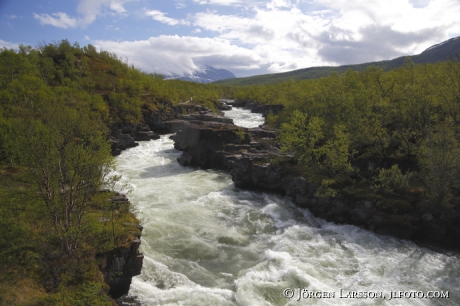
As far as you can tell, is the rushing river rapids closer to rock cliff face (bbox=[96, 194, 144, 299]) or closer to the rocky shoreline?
rock cliff face (bbox=[96, 194, 144, 299])

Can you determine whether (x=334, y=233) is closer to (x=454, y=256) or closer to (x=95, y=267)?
(x=454, y=256)

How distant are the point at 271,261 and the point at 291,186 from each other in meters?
15.2

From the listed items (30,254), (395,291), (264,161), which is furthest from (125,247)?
(264,161)

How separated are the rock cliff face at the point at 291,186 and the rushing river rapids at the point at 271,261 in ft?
4.77

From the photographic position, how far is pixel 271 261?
25359 millimetres

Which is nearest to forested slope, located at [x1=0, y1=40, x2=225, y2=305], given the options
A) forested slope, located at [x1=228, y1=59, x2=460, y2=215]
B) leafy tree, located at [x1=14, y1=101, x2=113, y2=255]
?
leafy tree, located at [x1=14, y1=101, x2=113, y2=255]

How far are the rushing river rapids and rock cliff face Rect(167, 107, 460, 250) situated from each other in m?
1.45

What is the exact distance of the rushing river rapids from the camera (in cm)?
2105

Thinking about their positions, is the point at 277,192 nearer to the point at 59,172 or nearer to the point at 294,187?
the point at 294,187

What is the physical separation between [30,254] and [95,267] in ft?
13.1

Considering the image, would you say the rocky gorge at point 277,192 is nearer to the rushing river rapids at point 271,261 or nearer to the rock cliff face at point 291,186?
the rock cliff face at point 291,186

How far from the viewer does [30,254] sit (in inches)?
719

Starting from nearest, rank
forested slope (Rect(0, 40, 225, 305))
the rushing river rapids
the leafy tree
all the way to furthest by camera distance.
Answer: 1. forested slope (Rect(0, 40, 225, 305))
2. the leafy tree
3. the rushing river rapids

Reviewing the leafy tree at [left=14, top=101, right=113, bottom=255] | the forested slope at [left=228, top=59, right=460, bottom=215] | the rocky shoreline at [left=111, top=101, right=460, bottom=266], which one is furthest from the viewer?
the forested slope at [left=228, top=59, right=460, bottom=215]
